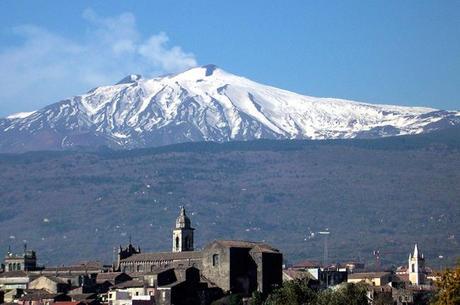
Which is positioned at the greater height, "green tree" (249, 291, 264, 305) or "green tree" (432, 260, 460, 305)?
"green tree" (432, 260, 460, 305)

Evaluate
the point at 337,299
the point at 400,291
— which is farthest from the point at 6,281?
the point at 337,299

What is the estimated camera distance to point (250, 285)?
352ft

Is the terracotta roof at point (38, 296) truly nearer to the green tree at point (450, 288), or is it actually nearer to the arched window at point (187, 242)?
the arched window at point (187, 242)

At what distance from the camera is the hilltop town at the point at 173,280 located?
3930 inches

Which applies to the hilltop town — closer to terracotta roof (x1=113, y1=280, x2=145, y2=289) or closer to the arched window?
terracotta roof (x1=113, y1=280, x2=145, y2=289)

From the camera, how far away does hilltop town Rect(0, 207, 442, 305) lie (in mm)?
99812

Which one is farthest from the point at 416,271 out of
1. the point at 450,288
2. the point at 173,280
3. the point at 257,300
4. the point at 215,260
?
the point at 450,288

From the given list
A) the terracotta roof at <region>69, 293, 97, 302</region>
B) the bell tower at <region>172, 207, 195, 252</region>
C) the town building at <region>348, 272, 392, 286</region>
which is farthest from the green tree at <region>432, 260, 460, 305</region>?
the bell tower at <region>172, 207, 195, 252</region>

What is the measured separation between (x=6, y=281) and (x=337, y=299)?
173 ft

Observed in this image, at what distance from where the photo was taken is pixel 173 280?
340ft

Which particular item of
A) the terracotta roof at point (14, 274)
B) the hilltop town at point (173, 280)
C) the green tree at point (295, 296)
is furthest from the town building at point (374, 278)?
the green tree at point (295, 296)

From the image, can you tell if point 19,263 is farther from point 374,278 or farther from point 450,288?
point 450,288

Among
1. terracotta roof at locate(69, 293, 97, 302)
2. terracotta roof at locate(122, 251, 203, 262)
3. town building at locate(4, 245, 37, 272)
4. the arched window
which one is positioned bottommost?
terracotta roof at locate(69, 293, 97, 302)

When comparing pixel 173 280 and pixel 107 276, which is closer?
pixel 173 280
